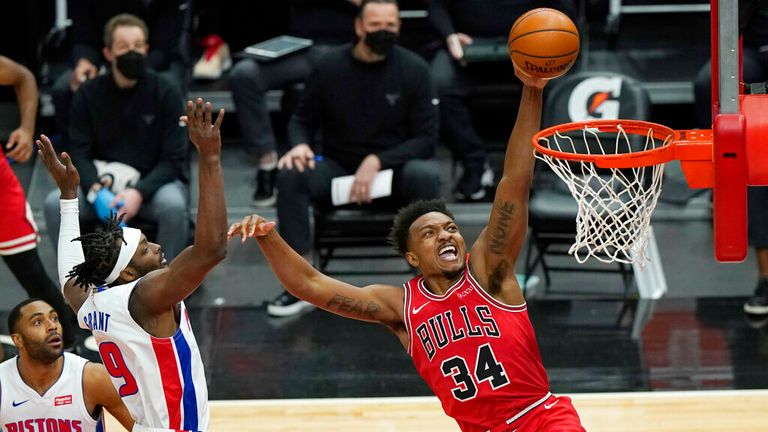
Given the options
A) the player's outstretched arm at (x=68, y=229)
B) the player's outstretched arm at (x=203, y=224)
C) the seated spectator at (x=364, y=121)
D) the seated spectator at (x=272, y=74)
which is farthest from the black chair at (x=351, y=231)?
the player's outstretched arm at (x=203, y=224)

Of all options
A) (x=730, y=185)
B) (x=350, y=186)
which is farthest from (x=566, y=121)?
(x=730, y=185)

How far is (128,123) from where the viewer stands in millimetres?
7809

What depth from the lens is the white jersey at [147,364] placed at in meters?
4.50

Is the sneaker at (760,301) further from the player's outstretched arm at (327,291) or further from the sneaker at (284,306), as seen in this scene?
the player's outstretched arm at (327,291)

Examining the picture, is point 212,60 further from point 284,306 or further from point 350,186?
point 284,306

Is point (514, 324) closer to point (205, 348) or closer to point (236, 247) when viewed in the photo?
point (205, 348)

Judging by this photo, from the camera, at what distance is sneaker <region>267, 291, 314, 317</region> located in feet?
24.9

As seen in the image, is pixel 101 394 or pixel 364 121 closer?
pixel 101 394

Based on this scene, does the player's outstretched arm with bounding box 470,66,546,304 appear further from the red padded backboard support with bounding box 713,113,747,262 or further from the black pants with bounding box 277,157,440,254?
the black pants with bounding box 277,157,440,254

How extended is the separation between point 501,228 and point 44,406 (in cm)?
207

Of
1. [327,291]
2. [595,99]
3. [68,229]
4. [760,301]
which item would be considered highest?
[68,229]

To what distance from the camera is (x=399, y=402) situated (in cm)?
636

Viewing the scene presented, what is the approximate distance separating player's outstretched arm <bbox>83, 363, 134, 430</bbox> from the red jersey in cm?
135

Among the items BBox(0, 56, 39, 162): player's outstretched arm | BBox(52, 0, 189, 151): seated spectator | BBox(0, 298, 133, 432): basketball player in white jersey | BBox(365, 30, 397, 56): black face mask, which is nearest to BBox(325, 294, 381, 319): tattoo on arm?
BBox(0, 298, 133, 432): basketball player in white jersey
